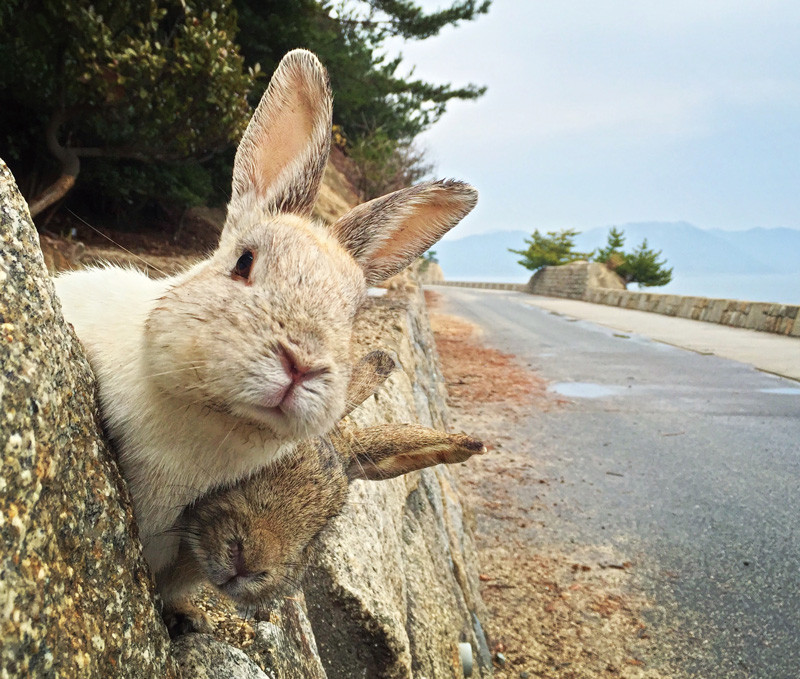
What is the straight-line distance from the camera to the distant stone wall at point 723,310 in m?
14.1

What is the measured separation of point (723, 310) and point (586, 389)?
30.9 ft

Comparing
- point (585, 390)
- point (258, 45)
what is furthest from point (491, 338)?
point (258, 45)

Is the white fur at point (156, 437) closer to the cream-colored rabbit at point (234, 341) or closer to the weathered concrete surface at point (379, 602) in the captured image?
the cream-colored rabbit at point (234, 341)

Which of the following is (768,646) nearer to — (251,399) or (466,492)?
(466,492)

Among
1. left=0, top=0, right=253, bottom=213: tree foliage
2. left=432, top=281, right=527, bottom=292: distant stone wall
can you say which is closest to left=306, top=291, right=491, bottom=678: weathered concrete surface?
left=0, top=0, right=253, bottom=213: tree foliage

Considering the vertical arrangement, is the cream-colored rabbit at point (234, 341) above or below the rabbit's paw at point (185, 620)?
above

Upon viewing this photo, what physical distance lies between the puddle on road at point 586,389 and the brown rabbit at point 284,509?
8023 millimetres

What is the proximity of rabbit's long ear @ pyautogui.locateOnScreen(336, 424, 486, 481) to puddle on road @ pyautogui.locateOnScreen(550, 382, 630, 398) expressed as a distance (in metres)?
7.99

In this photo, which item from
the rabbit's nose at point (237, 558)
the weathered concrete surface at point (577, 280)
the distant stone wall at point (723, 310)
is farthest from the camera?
the weathered concrete surface at point (577, 280)

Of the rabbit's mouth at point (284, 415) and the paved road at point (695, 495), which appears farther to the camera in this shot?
the paved road at point (695, 495)

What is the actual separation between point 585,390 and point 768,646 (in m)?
6.36

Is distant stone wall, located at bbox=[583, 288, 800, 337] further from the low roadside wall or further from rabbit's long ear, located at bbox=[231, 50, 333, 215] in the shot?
rabbit's long ear, located at bbox=[231, 50, 333, 215]

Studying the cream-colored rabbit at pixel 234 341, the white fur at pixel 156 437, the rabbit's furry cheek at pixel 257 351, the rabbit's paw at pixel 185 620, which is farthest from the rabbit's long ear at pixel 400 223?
the rabbit's paw at pixel 185 620

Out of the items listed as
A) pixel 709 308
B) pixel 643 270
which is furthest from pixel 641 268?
pixel 709 308
